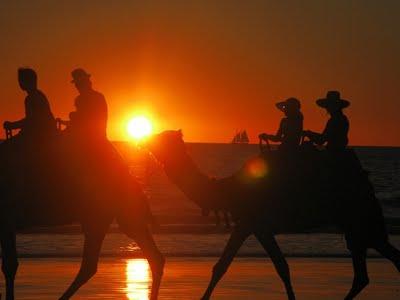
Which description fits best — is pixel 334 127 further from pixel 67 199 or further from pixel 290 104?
pixel 67 199

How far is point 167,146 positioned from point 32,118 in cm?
172

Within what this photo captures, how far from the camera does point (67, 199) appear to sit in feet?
52.0

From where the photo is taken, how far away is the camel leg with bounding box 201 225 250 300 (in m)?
15.7

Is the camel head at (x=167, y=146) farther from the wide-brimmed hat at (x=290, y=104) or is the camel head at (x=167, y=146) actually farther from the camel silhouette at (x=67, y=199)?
the wide-brimmed hat at (x=290, y=104)

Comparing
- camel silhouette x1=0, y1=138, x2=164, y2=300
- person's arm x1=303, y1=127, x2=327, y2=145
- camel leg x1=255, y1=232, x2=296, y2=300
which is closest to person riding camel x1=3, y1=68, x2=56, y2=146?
camel silhouette x1=0, y1=138, x2=164, y2=300

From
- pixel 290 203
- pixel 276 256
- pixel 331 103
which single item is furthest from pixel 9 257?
pixel 331 103

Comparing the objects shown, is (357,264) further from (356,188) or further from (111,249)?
(111,249)

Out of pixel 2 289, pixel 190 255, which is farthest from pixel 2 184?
pixel 190 255

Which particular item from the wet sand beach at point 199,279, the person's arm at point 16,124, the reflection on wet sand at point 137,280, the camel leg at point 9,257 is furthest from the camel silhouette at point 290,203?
the camel leg at point 9,257

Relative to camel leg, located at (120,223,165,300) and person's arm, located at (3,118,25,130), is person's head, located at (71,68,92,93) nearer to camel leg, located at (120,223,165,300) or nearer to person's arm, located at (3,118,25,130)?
person's arm, located at (3,118,25,130)

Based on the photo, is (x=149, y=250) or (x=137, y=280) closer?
(x=149, y=250)

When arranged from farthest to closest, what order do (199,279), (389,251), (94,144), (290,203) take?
(199,279), (389,251), (290,203), (94,144)

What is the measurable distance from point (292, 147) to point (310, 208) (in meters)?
0.82

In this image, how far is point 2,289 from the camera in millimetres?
18047
